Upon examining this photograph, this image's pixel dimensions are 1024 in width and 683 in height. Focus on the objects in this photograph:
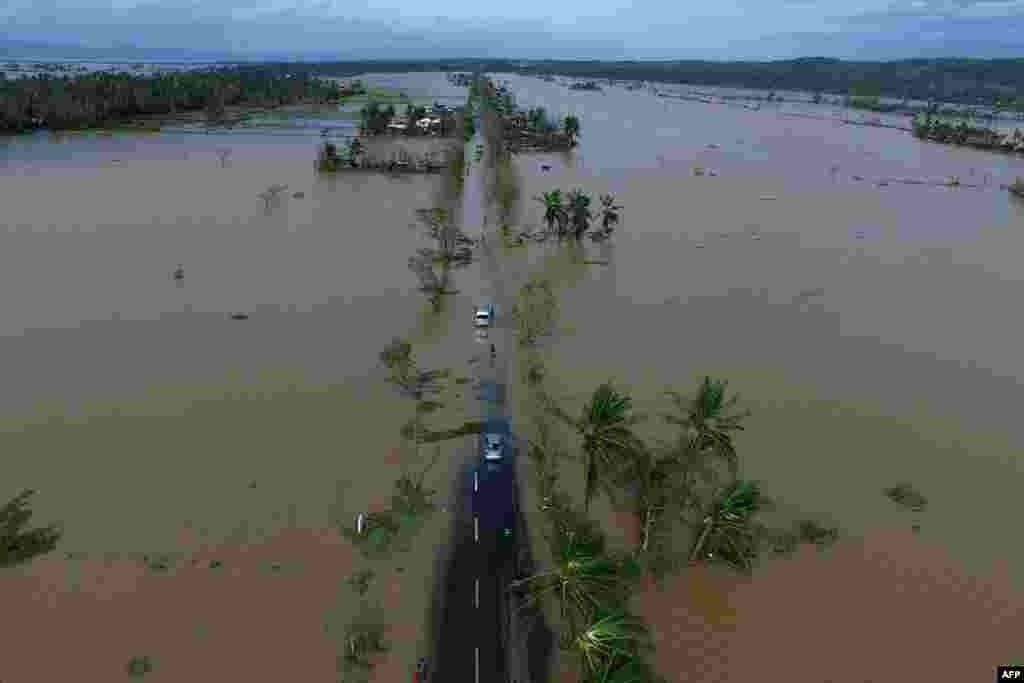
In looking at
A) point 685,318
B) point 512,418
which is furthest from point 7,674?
point 685,318

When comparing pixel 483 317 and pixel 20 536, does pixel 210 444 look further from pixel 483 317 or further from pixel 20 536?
pixel 483 317

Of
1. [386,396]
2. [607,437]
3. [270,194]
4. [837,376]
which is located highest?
[270,194]

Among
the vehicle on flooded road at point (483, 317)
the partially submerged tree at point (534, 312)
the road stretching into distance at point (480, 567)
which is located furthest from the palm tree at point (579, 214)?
the road stretching into distance at point (480, 567)

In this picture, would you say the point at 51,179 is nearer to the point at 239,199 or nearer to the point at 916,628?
the point at 239,199

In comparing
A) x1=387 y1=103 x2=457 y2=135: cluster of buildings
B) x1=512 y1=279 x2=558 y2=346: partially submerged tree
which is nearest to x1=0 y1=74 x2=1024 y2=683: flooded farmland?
x1=512 y1=279 x2=558 y2=346: partially submerged tree

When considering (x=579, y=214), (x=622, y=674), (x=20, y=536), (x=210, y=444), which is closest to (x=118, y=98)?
(x=579, y=214)

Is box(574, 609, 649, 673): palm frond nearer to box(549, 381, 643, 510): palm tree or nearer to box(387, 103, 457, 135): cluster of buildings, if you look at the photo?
box(549, 381, 643, 510): palm tree

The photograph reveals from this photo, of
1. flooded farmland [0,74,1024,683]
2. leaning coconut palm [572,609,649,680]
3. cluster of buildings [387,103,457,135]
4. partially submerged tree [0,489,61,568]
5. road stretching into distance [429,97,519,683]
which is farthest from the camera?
cluster of buildings [387,103,457,135]
